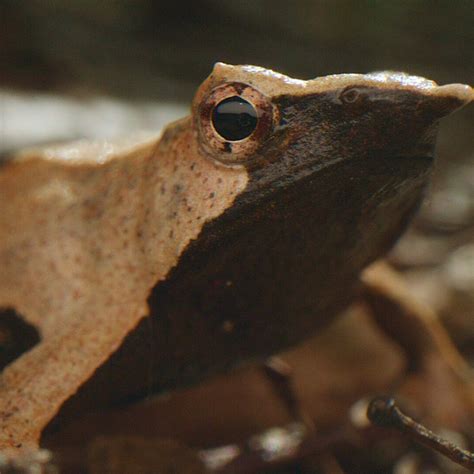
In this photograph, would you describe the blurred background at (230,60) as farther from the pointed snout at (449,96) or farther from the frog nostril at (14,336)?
the pointed snout at (449,96)

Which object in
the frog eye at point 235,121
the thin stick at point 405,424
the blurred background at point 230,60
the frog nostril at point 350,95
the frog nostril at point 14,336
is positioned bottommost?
the thin stick at point 405,424

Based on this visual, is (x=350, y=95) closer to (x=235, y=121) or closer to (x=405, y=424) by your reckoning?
(x=235, y=121)

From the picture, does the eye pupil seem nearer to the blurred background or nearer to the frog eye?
the frog eye

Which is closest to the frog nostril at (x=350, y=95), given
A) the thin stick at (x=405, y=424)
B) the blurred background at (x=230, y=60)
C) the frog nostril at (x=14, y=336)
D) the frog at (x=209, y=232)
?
the frog at (x=209, y=232)

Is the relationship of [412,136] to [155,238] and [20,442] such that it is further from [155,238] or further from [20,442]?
[20,442]

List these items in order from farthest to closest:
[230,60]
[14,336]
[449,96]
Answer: [230,60], [14,336], [449,96]

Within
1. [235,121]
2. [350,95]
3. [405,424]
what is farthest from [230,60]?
[405,424]

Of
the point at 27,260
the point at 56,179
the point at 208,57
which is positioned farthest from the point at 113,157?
the point at 208,57

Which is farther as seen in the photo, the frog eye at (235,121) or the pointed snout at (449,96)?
the frog eye at (235,121)
